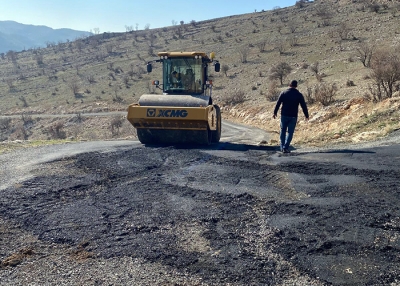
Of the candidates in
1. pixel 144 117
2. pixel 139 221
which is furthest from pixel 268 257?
pixel 144 117

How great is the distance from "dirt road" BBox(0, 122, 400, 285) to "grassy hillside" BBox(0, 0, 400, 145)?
5130 millimetres

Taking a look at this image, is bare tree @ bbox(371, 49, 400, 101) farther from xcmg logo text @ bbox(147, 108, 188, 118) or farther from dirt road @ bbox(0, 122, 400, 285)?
xcmg logo text @ bbox(147, 108, 188, 118)

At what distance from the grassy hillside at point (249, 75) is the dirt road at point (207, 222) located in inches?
202

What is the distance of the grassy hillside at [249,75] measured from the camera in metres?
17.7

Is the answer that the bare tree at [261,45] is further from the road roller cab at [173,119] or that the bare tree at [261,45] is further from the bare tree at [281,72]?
the road roller cab at [173,119]

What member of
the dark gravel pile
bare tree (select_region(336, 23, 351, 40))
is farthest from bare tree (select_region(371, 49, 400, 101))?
bare tree (select_region(336, 23, 351, 40))

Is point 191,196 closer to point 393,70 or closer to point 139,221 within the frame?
Result: point 139,221

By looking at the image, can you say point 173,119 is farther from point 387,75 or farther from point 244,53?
point 244,53

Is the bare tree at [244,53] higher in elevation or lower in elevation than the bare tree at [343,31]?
lower

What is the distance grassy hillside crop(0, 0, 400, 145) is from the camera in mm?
17719

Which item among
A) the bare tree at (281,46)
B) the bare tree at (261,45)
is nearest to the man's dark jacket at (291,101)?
the bare tree at (281,46)

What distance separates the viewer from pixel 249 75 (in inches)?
1517

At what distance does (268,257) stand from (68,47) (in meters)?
85.9

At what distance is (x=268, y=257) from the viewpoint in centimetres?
482
